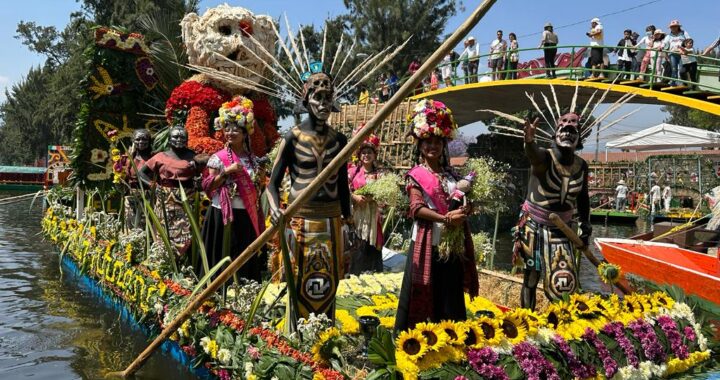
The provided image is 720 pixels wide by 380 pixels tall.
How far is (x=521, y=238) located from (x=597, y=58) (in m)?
11.0

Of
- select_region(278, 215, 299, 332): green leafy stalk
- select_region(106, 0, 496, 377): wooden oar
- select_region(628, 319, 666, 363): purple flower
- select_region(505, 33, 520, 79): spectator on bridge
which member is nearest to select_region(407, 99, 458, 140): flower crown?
select_region(106, 0, 496, 377): wooden oar

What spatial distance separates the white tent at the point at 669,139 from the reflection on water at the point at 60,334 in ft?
54.3

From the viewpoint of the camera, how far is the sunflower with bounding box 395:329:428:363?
3066 millimetres

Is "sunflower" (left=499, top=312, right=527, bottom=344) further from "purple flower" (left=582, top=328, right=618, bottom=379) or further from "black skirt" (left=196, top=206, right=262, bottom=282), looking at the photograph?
"black skirt" (left=196, top=206, right=262, bottom=282)

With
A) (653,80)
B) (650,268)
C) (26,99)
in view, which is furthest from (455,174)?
(26,99)

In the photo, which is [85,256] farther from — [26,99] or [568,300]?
[26,99]

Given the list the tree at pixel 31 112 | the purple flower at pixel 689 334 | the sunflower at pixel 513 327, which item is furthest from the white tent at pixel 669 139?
the tree at pixel 31 112

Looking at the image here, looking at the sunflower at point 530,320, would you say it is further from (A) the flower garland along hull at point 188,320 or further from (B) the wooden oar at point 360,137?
(B) the wooden oar at point 360,137

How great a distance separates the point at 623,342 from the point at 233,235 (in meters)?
3.48

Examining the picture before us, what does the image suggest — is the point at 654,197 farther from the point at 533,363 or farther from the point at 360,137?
the point at 360,137

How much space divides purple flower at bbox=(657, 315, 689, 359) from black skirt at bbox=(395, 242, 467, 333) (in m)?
1.46

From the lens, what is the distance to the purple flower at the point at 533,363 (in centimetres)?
337

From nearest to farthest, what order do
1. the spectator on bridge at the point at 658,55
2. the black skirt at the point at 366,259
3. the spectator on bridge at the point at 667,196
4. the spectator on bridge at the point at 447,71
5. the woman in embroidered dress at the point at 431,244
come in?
the woman in embroidered dress at the point at 431,244, the black skirt at the point at 366,259, the spectator on bridge at the point at 658,55, the spectator on bridge at the point at 447,71, the spectator on bridge at the point at 667,196

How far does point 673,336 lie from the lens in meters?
4.39
